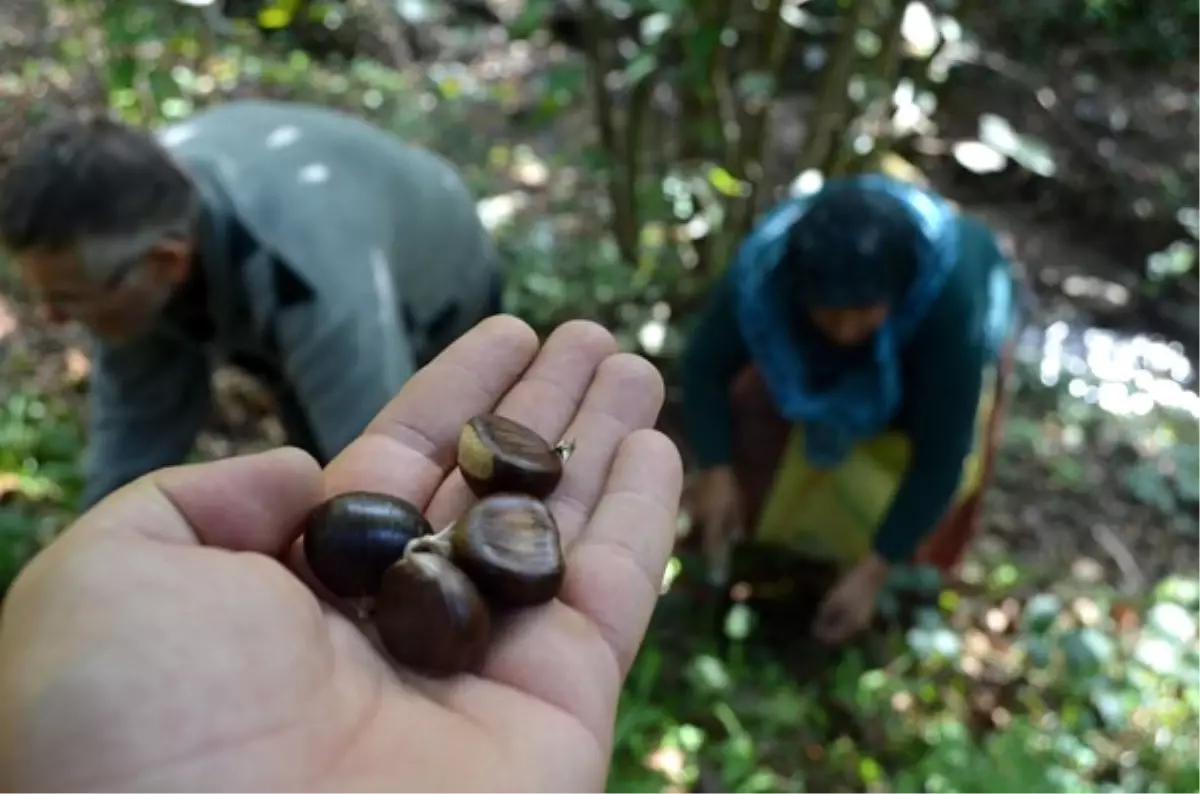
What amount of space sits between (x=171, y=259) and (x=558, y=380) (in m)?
0.94

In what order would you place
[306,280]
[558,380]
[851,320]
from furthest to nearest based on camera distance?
[851,320]
[306,280]
[558,380]

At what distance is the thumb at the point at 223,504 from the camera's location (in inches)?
55.4

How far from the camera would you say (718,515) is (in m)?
3.44

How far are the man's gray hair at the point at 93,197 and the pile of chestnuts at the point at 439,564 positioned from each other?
1.03m

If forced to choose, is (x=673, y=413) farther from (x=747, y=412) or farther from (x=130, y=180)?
(x=130, y=180)

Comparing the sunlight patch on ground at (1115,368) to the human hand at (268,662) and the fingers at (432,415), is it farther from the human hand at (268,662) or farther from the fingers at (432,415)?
the human hand at (268,662)

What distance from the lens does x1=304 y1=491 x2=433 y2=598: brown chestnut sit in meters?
1.60

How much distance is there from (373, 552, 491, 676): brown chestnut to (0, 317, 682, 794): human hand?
0.09ft

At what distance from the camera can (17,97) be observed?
5305 millimetres

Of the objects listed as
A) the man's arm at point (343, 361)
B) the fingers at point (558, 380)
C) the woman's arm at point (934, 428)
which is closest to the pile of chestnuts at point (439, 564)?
the fingers at point (558, 380)

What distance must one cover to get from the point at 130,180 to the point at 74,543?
124cm

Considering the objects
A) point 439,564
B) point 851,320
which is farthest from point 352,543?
point 851,320

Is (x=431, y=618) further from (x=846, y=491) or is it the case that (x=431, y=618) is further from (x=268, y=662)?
(x=846, y=491)

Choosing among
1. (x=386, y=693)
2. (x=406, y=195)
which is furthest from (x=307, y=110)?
(x=386, y=693)
